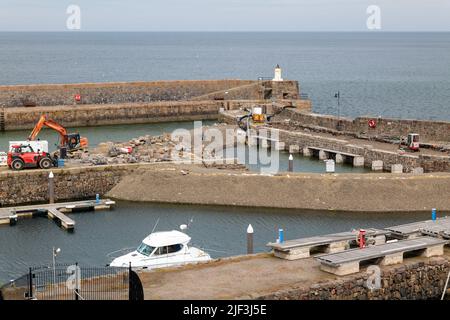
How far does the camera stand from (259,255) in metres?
22.7

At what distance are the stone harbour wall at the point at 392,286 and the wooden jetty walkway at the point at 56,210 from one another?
14.4 m

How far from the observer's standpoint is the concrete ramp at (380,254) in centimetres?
2069

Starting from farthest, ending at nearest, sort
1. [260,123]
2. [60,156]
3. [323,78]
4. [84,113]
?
1. [323,78]
2. [84,113]
3. [260,123]
4. [60,156]

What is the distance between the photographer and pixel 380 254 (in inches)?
843

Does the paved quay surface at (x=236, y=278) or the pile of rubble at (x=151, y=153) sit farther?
the pile of rubble at (x=151, y=153)

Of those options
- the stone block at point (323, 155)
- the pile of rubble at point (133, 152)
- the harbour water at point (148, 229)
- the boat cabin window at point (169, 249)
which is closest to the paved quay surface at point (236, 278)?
the boat cabin window at point (169, 249)

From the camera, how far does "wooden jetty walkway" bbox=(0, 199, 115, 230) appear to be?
107ft

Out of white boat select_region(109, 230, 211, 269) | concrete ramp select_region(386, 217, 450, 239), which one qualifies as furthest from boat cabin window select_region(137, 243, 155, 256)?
concrete ramp select_region(386, 217, 450, 239)

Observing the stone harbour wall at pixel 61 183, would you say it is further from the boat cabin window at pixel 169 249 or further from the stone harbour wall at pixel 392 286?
the stone harbour wall at pixel 392 286

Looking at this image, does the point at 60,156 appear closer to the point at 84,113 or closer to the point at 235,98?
the point at 84,113

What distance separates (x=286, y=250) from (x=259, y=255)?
0.89 m

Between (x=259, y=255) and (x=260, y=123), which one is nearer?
(x=259, y=255)

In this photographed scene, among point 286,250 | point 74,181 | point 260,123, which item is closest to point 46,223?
point 74,181
